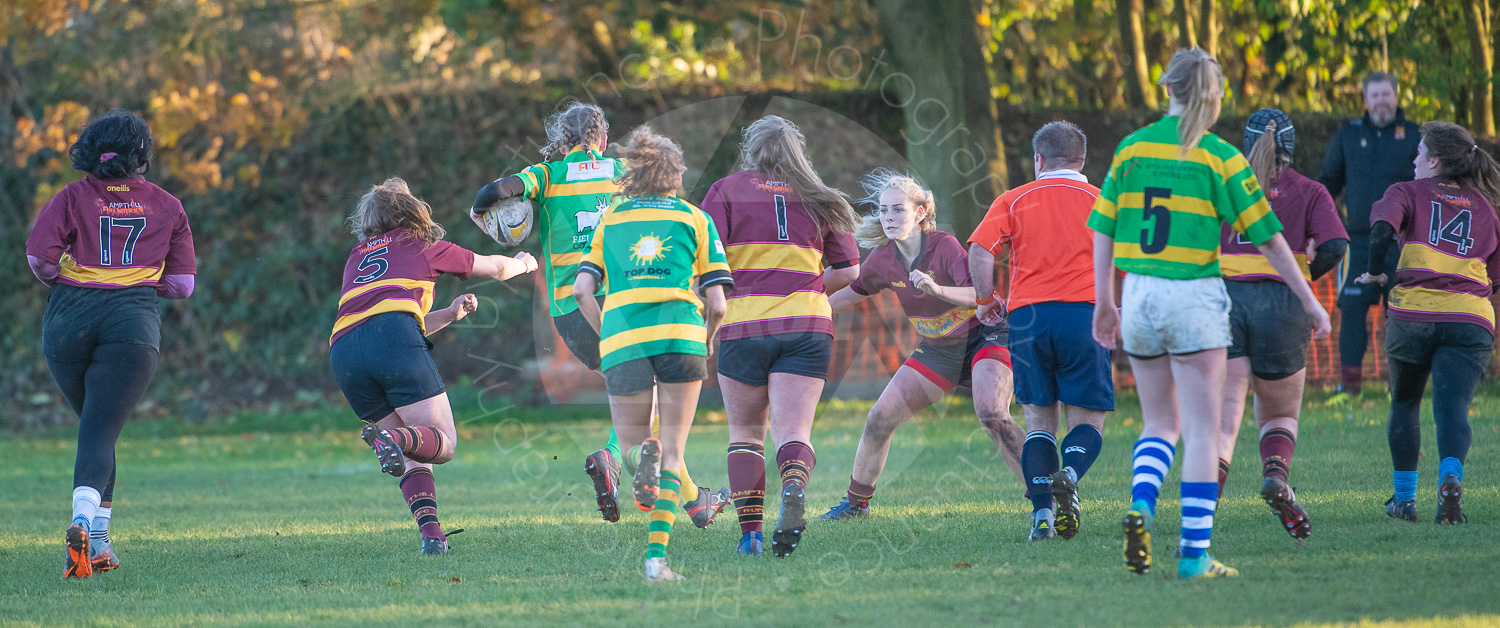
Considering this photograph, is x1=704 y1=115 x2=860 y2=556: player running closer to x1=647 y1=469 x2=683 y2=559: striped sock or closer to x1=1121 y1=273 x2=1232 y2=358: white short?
x1=647 y1=469 x2=683 y2=559: striped sock

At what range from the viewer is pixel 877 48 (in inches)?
578

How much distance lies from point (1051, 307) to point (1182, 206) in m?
1.16

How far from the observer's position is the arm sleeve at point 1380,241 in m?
5.37

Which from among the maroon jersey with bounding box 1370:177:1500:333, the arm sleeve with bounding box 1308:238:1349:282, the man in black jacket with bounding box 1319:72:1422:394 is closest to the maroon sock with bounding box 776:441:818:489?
the arm sleeve with bounding box 1308:238:1349:282

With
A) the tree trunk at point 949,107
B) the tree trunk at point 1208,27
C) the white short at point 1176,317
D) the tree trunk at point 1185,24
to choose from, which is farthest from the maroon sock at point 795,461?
the tree trunk at point 1208,27

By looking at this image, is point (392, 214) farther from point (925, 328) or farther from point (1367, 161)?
point (1367, 161)

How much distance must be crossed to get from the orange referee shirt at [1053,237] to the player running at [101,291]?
3630 mm

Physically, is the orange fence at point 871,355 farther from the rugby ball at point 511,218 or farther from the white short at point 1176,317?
the white short at point 1176,317

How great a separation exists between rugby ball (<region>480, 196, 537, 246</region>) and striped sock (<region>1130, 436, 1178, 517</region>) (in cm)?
285

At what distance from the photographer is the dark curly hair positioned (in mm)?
5434

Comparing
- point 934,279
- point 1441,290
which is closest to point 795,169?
point 934,279

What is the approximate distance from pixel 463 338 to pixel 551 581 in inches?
400

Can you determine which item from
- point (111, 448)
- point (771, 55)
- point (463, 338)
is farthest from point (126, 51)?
point (111, 448)

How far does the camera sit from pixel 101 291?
17.6ft
